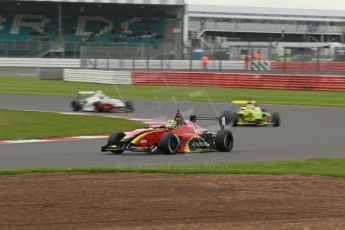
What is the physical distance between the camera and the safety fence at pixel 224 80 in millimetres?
34688

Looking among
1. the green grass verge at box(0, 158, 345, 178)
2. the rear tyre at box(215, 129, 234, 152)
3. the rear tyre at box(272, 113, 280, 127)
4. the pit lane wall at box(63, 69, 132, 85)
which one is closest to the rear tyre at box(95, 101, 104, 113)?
the rear tyre at box(272, 113, 280, 127)

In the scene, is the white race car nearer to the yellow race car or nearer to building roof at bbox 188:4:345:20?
the yellow race car

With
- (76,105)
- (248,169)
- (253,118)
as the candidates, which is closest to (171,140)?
(248,169)

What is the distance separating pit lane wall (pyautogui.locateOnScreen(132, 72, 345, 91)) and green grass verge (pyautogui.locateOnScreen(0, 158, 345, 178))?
74.9 ft

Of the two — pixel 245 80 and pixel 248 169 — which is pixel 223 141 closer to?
pixel 248 169

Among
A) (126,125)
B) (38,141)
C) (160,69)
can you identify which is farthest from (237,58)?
(38,141)

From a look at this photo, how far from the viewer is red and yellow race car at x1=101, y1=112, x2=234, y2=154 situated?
1302 centimetres

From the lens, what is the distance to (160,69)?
145 ft

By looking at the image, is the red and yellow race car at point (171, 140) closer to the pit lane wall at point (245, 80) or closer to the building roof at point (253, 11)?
the pit lane wall at point (245, 80)

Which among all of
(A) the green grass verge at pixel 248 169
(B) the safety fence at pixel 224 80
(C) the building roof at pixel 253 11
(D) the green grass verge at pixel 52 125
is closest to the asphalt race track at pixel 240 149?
A: (A) the green grass verge at pixel 248 169

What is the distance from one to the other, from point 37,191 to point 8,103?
1916 cm

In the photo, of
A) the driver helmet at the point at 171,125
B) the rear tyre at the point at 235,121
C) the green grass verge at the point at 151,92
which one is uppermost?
the driver helmet at the point at 171,125

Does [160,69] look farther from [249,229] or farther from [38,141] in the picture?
[249,229]

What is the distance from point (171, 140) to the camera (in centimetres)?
1296
